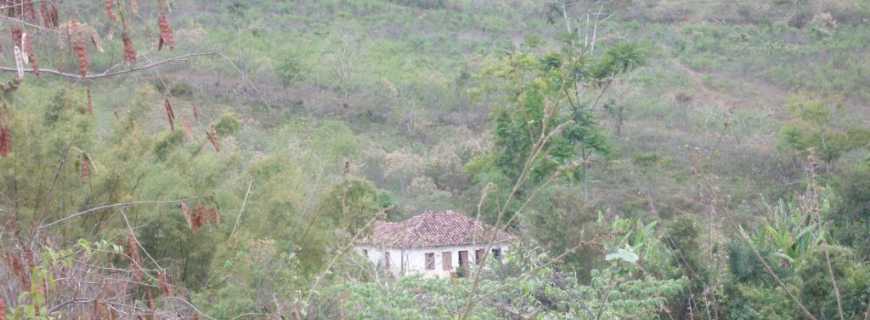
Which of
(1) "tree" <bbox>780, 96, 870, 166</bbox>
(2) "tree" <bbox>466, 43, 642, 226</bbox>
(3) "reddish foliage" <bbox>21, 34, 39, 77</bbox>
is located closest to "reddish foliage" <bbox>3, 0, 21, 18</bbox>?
(3) "reddish foliage" <bbox>21, 34, 39, 77</bbox>

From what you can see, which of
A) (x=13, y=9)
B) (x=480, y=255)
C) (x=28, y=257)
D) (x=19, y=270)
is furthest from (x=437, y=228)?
(x=13, y=9)

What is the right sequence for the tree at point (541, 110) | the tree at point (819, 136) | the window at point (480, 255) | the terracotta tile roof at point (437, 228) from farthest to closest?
the tree at point (819, 136)
the tree at point (541, 110)
the terracotta tile roof at point (437, 228)
the window at point (480, 255)

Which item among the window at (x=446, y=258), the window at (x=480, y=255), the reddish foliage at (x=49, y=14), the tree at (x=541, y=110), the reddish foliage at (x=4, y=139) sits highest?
the reddish foliage at (x=49, y=14)

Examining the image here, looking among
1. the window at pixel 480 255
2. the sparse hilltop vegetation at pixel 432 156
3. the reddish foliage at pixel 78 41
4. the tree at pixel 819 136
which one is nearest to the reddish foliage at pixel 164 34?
the sparse hilltop vegetation at pixel 432 156

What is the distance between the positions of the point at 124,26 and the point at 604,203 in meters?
21.1

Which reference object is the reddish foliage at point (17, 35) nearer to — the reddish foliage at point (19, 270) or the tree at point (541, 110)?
the reddish foliage at point (19, 270)

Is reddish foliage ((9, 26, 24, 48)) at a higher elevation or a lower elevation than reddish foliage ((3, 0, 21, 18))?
lower

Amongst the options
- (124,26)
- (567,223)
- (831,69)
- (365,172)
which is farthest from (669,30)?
(124,26)

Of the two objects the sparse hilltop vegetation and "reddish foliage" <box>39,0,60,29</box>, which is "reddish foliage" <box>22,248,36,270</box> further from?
"reddish foliage" <box>39,0,60,29</box>

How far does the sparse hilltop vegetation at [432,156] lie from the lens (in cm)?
375

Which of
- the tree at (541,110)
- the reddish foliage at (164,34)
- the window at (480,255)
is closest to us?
the window at (480,255)

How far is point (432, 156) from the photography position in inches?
1272

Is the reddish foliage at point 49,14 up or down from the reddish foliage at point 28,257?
up

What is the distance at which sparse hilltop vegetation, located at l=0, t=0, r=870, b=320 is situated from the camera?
375 cm
